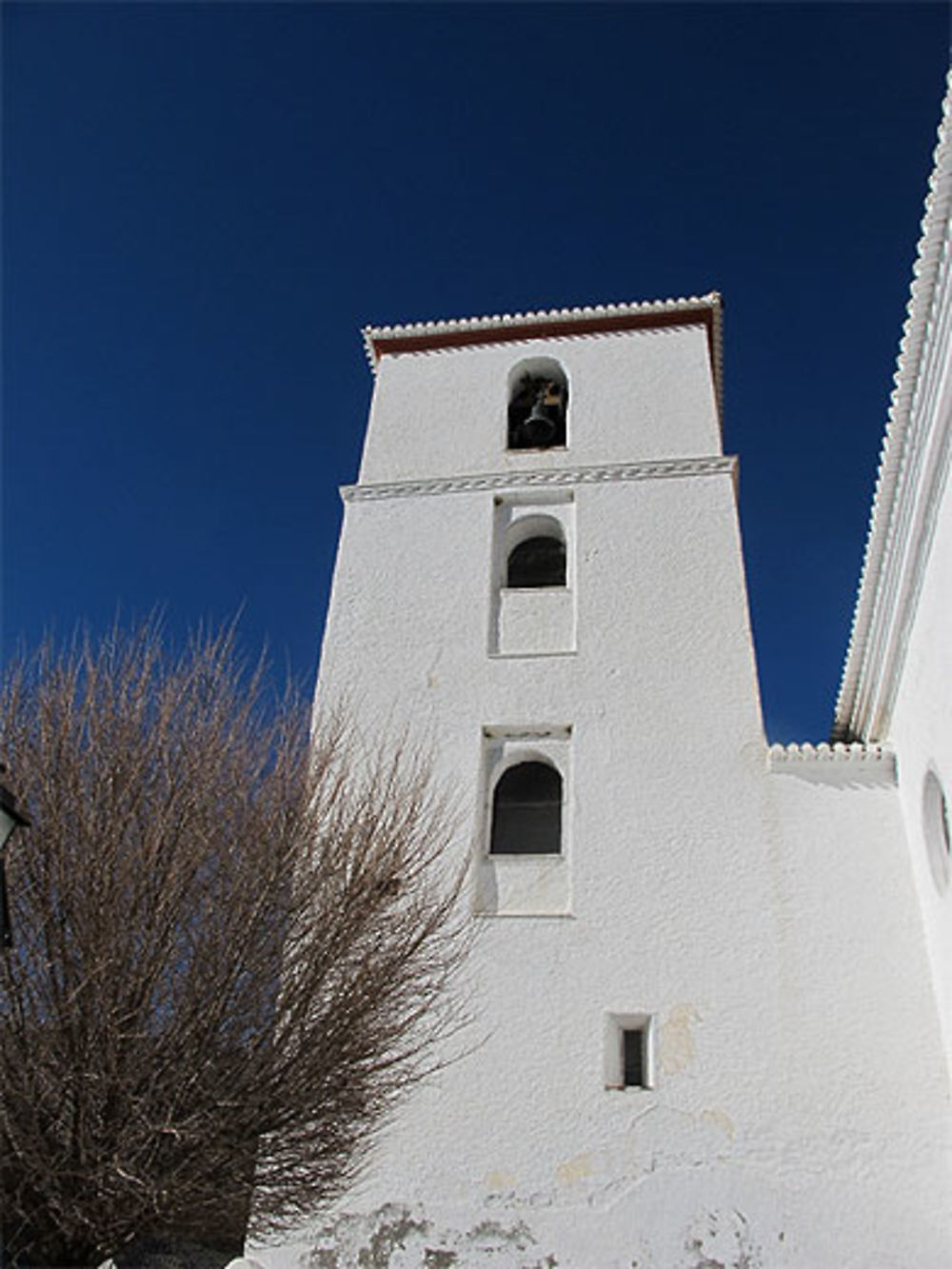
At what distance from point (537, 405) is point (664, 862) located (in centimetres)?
549

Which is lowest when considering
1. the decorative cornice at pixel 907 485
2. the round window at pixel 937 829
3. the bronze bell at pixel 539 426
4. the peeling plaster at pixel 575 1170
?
the peeling plaster at pixel 575 1170

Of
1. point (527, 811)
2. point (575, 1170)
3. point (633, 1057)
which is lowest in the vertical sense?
point (575, 1170)

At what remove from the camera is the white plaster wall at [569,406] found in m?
11.6

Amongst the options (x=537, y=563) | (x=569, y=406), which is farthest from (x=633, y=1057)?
(x=569, y=406)

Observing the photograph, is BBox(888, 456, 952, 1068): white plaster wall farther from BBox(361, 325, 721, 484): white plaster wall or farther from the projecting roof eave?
the projecting roof eave

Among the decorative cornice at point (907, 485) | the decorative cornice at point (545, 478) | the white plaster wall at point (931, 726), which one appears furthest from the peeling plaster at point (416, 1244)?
the decorative cornice at point (545, 478)

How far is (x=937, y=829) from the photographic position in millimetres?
7859

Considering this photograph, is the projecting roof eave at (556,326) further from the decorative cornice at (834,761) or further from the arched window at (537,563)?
the decorative cornice at (834,761)

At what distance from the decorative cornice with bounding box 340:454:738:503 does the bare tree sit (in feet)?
12.8

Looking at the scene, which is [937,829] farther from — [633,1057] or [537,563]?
[537,563]

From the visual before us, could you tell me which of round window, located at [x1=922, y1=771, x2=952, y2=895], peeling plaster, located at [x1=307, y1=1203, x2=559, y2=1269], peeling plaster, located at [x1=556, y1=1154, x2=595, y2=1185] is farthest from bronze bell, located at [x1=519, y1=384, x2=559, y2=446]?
A: peeling plaster, located at [x1=307, y1=1203, x2=559, y2=1269]

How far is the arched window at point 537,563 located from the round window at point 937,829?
4.24m

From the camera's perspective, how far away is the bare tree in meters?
5.85

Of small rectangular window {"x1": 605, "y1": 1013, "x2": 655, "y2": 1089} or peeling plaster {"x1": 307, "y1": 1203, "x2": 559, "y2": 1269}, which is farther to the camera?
small rectangular window {"x1": 605, "y1": 1013, "x2": 655, "y2": 1089}
